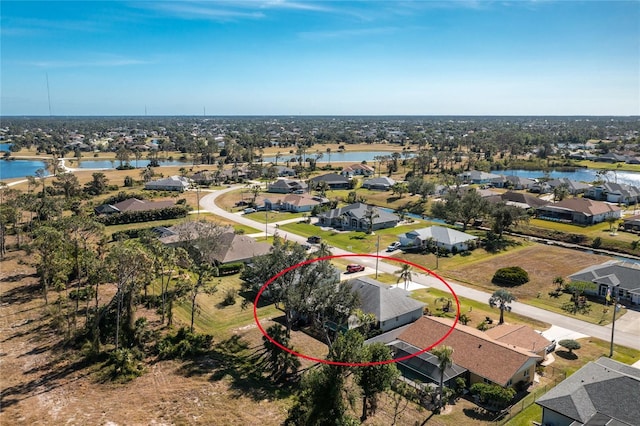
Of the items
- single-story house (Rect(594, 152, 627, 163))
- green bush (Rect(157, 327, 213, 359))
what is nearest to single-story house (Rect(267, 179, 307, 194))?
green bush (Rect(157, 327, 213, 359))

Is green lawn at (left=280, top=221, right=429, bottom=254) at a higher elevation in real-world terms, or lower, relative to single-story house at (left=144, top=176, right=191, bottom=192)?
lower

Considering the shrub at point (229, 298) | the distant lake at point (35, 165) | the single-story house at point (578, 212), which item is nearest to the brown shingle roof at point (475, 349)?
the shrub at point (229, 298)

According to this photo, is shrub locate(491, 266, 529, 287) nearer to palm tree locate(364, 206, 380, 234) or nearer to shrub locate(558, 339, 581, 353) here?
shrub locate(558, 339, 581, 353)

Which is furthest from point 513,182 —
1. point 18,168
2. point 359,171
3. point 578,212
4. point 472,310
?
point 18,168

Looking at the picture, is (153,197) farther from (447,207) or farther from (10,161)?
(10,161)

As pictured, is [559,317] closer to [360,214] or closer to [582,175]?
[360,214]

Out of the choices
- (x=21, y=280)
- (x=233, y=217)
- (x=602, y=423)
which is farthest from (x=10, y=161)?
(x=602, y=423)
